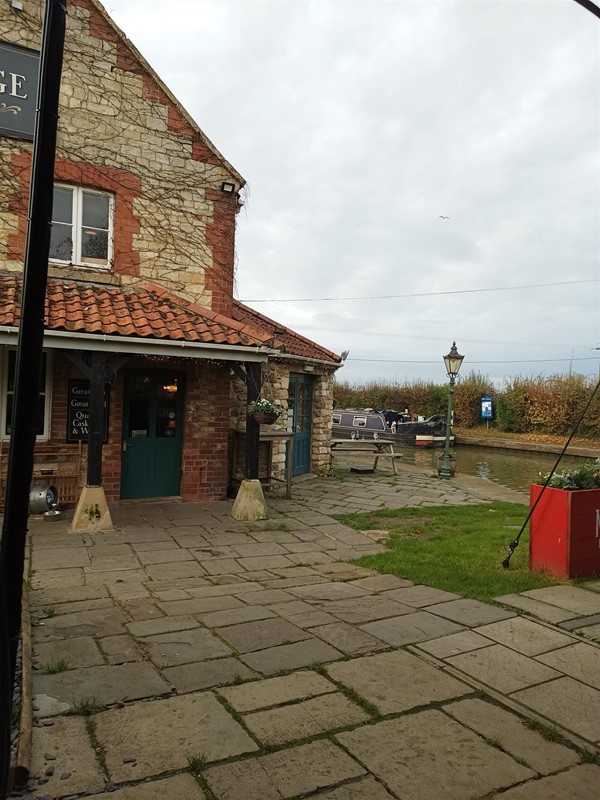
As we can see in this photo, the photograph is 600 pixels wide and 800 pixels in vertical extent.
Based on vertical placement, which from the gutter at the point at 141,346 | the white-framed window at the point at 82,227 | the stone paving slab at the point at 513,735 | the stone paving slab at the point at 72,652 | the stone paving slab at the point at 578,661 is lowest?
the stone paving slab at the point at 72,652

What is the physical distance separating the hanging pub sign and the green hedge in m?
25.5

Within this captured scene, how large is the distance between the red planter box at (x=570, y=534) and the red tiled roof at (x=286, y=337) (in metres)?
6.41

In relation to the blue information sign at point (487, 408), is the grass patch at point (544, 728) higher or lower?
lower

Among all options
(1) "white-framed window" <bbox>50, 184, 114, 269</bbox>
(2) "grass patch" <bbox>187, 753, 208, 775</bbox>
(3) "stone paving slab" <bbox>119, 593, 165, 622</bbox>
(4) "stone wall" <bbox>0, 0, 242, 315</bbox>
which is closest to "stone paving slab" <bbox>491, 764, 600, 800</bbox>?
(2) "grass patch" <bbox>187, 753, 208, 775</bbox>

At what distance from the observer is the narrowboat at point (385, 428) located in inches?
870

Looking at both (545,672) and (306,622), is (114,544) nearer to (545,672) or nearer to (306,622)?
(306,622)

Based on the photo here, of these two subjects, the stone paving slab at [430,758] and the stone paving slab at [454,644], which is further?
the stone paving slab at [454,644]

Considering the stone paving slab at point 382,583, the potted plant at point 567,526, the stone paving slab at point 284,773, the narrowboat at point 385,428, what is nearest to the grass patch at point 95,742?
the stone paving slab at point 284,773

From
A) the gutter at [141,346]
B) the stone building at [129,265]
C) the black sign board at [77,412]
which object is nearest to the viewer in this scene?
the gutter at [141,346]

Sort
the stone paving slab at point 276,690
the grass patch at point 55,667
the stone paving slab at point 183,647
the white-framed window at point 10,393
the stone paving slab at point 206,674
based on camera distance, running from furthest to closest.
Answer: the white-framed window at point 10,393 < the stone paving slab at point 183,647 < the grass patch at point 55,667 < the stone paving slab at point 206,674 < the stone paving slab at point 276,690

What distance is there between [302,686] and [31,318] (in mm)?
2449

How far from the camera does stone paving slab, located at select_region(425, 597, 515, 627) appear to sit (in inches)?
174

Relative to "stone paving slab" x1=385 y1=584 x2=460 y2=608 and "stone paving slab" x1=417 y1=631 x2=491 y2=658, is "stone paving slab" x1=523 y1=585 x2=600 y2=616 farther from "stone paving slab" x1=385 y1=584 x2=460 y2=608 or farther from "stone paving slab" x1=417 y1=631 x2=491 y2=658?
"stone paving slab" x1=417 y1=631 x2=491 y2=658

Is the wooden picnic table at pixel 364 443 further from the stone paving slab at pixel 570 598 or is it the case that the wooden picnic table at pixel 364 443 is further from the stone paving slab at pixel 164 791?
the stone paving slab at pixel 164 791
